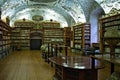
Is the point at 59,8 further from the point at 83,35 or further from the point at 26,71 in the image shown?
the point at 26,71

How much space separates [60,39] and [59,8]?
475 cm

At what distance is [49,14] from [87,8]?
10083mm

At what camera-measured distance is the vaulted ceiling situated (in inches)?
567

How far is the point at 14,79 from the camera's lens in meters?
6.58

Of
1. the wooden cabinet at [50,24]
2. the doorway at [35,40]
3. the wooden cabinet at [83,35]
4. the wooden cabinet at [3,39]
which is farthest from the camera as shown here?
the wooden cabinet at [50,24]

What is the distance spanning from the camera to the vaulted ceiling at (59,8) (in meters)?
14.4

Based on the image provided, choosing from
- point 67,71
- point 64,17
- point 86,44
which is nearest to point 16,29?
point 64,17

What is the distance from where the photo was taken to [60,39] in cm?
2478

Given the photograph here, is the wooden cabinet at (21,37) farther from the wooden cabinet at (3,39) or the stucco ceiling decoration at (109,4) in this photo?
the stucco ceiling decoration at (109,4)

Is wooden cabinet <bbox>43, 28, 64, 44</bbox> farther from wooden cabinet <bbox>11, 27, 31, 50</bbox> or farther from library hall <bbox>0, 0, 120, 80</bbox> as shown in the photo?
wooden cabinet <bbox>11, 27, 31, 50</bbox>

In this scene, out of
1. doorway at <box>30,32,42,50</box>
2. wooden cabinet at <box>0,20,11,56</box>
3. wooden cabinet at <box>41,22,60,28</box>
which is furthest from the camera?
wooden cabinet at <box>41,22,60,28</box>

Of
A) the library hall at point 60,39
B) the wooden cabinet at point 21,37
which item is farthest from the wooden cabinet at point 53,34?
the wooden cabinet at point 21,37

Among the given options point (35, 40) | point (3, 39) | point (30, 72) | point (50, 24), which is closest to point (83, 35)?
point (3, 39)

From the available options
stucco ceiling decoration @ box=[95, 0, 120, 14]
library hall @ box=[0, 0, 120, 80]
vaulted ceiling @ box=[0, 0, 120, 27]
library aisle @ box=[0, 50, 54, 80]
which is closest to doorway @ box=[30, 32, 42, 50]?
library hall @ box=[0, 0, 120, 80]
